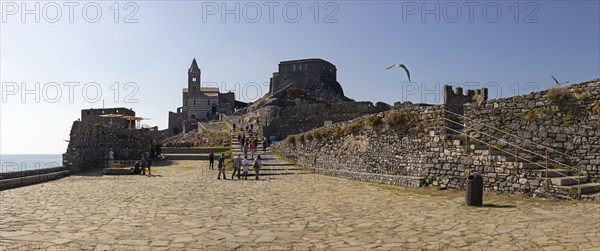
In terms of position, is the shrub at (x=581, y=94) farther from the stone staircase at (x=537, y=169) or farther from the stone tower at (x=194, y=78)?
the stone tower at (x=194, y=78)

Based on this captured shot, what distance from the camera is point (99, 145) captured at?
27.9 meters

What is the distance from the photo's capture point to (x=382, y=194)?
13.8m

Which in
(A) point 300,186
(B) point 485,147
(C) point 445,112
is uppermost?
(C) point 445,112

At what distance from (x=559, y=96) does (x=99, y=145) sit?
85.8 feet

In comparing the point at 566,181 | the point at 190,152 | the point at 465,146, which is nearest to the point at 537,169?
the point at 566,181

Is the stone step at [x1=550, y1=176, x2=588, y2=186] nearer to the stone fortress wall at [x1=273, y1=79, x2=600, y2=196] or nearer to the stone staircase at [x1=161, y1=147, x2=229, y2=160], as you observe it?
the stone fortress wall at [x1=273, y1=79, x2=600, y2=196]

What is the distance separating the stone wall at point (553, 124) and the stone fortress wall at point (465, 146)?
0.08 feet

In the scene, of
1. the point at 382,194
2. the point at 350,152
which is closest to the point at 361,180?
the point at 350,152

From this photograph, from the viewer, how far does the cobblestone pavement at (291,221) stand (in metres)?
7.32

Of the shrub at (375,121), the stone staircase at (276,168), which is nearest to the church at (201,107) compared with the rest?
the stone staircase at (276,168)

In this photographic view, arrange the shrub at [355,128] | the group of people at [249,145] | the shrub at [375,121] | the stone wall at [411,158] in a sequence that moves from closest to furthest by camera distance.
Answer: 1. the stone wall at [411,158]
2. the shrub at [375,121]
3. the shrub at [355,128]
4. the group of people at [249,145]

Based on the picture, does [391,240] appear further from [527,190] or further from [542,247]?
[527,190]

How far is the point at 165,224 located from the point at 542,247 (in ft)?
23.7

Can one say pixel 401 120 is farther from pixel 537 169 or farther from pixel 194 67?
pixel 194 67
